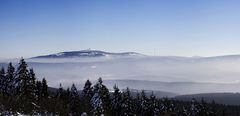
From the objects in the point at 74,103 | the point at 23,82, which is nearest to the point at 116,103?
the point at 74,103

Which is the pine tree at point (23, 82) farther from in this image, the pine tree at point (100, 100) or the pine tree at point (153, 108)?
the pine tree at point (153, 108)

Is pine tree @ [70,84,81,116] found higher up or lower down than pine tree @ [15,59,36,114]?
lower down

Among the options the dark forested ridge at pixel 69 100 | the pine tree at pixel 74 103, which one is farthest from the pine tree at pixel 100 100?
the pine tree at pixel 74 103

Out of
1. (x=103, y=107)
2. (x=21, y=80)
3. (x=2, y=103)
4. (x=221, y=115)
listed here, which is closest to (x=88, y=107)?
(x=103, y=107)

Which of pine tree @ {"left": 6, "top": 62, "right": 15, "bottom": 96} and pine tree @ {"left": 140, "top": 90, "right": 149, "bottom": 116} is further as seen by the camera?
pine tree @ {"left": 140, "top": 90, "right": 149, "bottom": 116}

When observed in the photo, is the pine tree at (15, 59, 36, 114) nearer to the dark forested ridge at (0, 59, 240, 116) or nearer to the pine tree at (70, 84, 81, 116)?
the dark forested ridge at (0, 59, 240, 116)

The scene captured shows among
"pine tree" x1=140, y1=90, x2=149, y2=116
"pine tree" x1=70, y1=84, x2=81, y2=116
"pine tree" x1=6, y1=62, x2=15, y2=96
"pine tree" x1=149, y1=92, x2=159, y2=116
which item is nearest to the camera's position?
"pine tree" x1=6, y1=62, x2=15, y2=96

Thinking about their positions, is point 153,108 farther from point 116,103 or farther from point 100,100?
point 100,100

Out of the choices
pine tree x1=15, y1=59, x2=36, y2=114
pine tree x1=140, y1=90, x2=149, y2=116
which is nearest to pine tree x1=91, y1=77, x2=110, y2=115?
pine tree x1=140, y1=90, x2=149, y2=116

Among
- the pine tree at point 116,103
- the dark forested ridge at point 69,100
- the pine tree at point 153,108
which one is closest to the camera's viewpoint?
the dark forested ridge at point 69,100

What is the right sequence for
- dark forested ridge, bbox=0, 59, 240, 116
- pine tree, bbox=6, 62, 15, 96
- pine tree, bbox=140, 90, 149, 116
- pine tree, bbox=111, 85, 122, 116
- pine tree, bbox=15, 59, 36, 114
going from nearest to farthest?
dark forested ridge, bbox=0, 59, 240, 116 → pine tree, bbox=15, 59, 36, 114 → pine tree, bbox=6, 62, 15, 96 → pine tree, bbox=111, 85, 122, 116 → pine tree, bbox=140, 90, 149, 116

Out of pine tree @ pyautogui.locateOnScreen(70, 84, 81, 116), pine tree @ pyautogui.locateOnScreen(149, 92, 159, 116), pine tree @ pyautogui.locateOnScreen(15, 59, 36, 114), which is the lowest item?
pine tree @ pyautogui.locateOnScreen(149, 92, 159, 116)

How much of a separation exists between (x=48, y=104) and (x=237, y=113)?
121915 mm

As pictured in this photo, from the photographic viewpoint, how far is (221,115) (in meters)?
132
